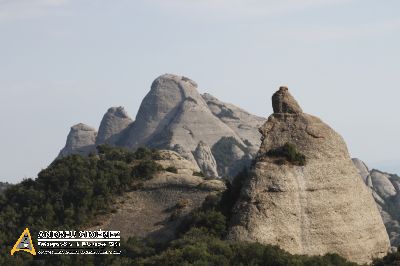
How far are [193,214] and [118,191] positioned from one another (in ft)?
56.7

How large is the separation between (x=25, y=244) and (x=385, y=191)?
110887 millimetres

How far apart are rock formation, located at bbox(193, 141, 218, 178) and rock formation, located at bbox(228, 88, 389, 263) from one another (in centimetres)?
10208

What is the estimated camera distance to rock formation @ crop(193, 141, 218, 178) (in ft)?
553

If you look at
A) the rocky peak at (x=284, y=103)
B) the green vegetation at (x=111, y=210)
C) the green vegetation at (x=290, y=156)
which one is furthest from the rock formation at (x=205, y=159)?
the green vegetation at (x=290, y=156)

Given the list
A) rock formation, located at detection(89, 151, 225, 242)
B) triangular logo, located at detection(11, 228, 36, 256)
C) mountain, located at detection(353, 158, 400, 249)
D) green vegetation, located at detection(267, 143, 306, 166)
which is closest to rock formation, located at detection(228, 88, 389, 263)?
green vegetation, located at detection(267, 143, 306, 166)

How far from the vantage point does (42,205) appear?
84562 mm

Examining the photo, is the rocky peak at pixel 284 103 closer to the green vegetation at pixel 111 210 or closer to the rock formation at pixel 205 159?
the green vegetation at pixel 111 210

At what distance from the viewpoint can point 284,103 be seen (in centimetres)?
6712

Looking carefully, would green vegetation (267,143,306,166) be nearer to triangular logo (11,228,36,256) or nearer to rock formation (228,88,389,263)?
rock formation (228,88,389,263)

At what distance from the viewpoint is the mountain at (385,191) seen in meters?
155

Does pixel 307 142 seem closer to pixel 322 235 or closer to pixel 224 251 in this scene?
pixel 322 235

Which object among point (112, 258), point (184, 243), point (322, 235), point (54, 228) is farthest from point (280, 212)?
point (54, 228)

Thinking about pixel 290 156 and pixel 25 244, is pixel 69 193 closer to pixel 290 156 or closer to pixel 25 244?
pixel 25 244

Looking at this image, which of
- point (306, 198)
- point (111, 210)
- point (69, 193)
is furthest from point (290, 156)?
point (69, 193)
